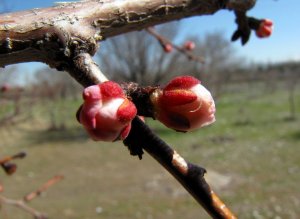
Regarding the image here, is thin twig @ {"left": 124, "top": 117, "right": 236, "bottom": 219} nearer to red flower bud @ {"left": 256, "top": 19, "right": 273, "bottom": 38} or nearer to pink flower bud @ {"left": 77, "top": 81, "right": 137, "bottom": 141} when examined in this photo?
pink flower bud @ {"left": 77, "top": 81, "right": 137, "bottom": 141}

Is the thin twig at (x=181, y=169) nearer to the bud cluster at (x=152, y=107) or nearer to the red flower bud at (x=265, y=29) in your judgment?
Result: the bud cluster at (x=152, y=107)

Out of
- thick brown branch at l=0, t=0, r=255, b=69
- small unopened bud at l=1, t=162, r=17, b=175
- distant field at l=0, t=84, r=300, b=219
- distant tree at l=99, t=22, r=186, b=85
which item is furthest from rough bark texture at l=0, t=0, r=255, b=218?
distant tree at l=99, t=22, r=186, b=85

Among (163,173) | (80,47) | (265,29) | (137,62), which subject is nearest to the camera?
(80,47)

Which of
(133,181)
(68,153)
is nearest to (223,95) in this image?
(68,153)

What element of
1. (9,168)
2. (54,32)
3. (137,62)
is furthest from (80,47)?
(137,62)

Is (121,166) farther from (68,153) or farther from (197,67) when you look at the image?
(197,67)

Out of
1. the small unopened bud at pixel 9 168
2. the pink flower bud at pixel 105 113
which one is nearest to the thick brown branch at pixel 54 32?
the pink flower bud at pixel 105 113

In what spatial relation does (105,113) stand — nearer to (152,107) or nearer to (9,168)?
(152,107)
